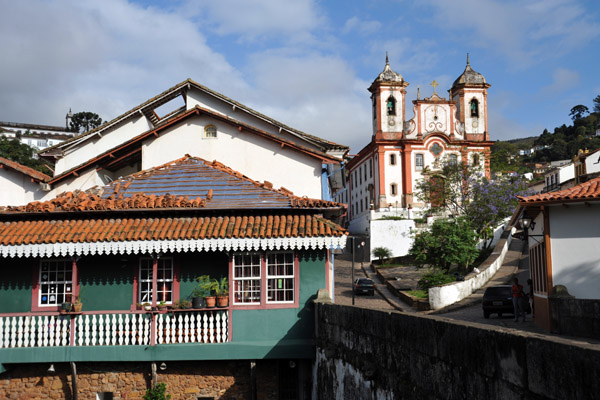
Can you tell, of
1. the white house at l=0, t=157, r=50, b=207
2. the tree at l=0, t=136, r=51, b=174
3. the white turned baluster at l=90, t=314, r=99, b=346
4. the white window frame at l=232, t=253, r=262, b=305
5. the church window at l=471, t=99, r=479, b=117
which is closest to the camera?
the white turned baluster at l=90, t=314, r=99, b=346

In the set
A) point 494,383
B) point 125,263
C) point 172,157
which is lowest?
→ point 494,383

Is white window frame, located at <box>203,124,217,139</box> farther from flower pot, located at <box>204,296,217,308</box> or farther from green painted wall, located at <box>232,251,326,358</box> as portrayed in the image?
flower pot, located at <box>204,296,217,308</box>

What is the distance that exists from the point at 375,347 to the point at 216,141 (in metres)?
11.9

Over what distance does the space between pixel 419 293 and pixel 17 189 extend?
18730 millimetres

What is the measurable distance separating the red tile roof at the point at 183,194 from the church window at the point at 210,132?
2.00m

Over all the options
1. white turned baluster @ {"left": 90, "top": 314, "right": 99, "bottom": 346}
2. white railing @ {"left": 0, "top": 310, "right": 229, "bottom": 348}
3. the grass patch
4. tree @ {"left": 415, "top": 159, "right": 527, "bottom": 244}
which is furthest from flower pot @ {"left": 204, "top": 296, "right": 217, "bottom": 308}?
tree @ {"left": 415, "top": 159, "right": 527, "bottom": 244}

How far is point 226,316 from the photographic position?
13.3 m

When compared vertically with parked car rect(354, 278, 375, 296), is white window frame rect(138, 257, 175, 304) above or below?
above

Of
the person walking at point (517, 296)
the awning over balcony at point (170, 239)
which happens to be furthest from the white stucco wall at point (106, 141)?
the person walking at point (517, 296)

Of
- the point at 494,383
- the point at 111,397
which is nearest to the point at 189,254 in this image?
the point at 111,397

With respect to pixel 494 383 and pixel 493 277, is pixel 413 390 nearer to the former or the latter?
pixel 494 383

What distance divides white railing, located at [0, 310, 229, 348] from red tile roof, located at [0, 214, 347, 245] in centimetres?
168

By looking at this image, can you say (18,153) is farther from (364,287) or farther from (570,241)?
(570,241)

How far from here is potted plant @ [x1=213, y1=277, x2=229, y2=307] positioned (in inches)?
518
